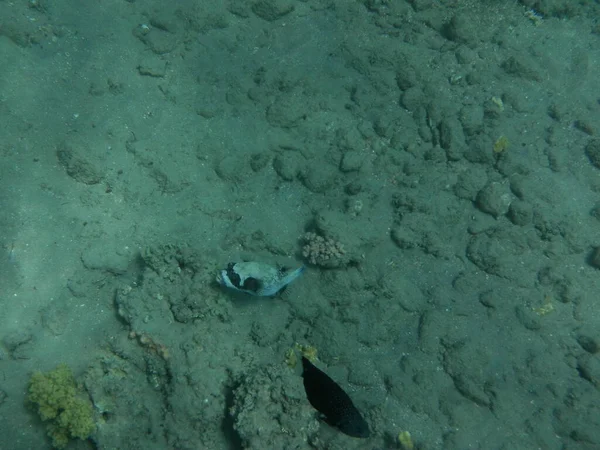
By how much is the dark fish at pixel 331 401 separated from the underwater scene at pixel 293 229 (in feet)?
0.08

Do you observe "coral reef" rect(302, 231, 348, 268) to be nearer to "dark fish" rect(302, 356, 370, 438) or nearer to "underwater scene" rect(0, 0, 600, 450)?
"underwater scene" rect(0, 0, 600, 450)

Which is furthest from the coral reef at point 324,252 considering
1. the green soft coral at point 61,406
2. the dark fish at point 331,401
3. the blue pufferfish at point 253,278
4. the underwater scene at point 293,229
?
the green soft coral at point 61,406

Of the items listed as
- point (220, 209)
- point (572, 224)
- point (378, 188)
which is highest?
point (572, 224)

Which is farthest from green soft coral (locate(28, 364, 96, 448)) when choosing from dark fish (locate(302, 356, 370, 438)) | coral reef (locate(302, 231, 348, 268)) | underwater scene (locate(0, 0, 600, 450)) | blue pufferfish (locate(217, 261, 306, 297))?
coral reef (locate(302, 231, 348, 268))

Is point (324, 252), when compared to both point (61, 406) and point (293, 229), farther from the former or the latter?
point (61, 406)

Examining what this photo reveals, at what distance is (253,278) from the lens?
4.48m

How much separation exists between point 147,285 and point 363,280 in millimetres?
2835

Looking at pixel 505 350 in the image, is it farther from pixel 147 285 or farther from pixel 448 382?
pixel 147 285

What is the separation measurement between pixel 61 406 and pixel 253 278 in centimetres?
257

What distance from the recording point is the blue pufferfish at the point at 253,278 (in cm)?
450

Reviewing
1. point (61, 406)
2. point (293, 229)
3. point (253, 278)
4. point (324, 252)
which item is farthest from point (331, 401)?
point (61, 406)

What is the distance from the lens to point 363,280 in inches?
201

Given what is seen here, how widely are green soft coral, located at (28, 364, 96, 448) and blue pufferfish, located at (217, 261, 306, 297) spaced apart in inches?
81.3

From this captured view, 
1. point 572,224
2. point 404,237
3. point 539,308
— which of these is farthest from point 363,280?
→ point 572,224
